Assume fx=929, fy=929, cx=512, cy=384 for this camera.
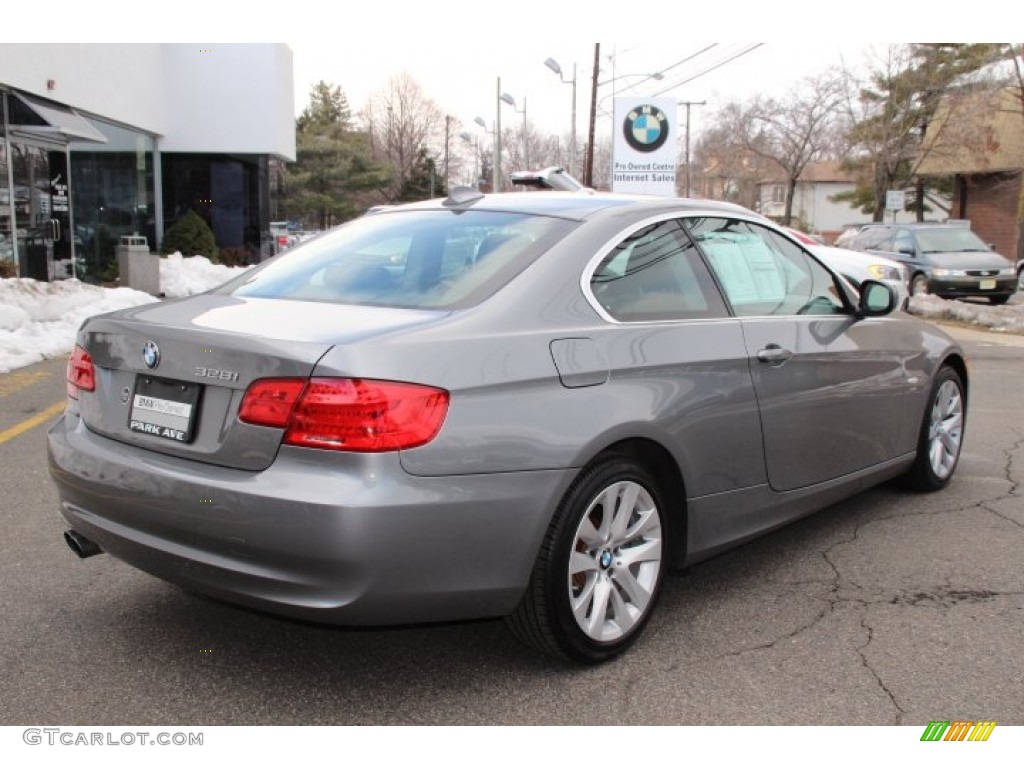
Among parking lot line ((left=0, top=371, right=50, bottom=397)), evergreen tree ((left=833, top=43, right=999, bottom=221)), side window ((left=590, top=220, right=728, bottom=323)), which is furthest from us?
evergreen tree ((left=833, top=43, right=999, bottom=221))

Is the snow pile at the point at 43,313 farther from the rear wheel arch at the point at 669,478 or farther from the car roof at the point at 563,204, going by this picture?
the rear wheel arch at the point at 669,478

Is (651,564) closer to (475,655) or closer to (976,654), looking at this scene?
(475,655)

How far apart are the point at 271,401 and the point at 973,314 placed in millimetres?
15460

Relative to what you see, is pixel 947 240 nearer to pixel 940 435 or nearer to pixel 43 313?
pixel 940 435

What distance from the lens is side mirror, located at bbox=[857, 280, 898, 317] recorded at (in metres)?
4.32

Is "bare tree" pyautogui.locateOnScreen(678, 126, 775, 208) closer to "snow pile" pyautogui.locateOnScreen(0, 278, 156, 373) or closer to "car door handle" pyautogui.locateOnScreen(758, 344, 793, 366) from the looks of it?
"snow pile" pyautogui.locateOnScreen(0, 278, 156, 373)

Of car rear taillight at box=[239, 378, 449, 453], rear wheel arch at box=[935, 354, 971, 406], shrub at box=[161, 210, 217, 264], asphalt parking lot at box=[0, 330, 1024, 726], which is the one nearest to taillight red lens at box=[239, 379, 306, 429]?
car rear taillight at box=[239, 378, 449, 453]

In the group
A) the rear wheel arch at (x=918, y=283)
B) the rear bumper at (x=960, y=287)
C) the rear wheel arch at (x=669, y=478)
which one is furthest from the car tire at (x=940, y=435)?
the rear wheel arch at (x=918, y=283)

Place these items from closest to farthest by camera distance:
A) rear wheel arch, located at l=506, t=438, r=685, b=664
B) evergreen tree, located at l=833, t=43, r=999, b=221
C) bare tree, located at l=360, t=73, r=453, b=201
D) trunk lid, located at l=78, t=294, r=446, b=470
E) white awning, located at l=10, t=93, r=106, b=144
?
trunk lid, located at l=78, t=294, r=446, b=470 → rear wheel arch, located at l=506, t=438, r=685, b=664 → white awning, located at l=10, t=93, r=106, b=144 → evergreen tree, located at l=833, t=43, r=999, b=221 → bare tree, located at l=360, t=73, r=453, b=201

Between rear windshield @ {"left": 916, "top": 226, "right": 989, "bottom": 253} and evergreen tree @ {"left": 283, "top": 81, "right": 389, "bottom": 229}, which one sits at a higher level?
evergreen tree @ {"left": 283, "top": 81, "right": 389, "bottom": 229}

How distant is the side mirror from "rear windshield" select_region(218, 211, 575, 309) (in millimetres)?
1730

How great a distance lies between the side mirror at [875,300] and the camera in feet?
14.2

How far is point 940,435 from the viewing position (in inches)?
203

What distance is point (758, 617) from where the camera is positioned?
354 centimetres
